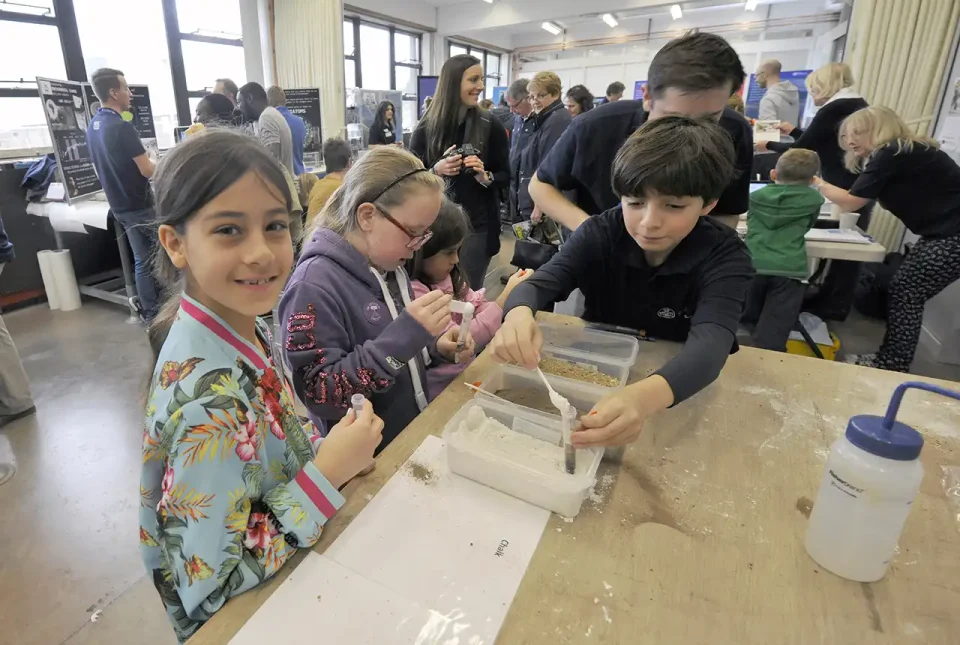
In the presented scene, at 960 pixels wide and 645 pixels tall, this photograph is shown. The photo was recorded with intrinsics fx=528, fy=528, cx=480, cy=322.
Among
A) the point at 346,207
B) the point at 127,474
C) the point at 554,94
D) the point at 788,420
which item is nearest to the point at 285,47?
the point at 554,94

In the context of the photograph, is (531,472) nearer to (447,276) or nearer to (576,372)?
(576,372)

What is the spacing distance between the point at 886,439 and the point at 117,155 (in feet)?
11.8

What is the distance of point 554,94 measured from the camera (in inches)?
147

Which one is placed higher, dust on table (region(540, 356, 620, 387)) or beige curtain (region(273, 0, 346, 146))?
beige curtain (region(273, 0, 346, 146))

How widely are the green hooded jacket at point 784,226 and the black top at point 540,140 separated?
1348 mm

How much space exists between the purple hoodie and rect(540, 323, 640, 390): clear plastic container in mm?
313

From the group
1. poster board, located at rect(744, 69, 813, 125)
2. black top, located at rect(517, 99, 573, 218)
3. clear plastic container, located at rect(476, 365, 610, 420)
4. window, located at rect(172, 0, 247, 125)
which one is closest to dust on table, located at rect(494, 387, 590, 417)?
clear plastic container, located at rect(476, 365, 610, 420)

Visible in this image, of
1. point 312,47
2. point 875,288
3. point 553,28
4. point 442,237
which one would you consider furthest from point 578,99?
point 553,28

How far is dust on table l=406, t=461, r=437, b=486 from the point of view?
0.79 meters

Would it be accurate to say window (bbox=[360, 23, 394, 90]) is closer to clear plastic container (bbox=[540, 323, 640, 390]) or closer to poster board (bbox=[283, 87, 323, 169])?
poster board (bbox=[283, 87, 323, 169])

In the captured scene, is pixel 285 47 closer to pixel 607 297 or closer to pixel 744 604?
pixel 607 297

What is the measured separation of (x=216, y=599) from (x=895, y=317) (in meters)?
3.12

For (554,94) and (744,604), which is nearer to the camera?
(744,604)

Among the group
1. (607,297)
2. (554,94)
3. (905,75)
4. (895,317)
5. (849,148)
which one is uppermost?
(905,75)
